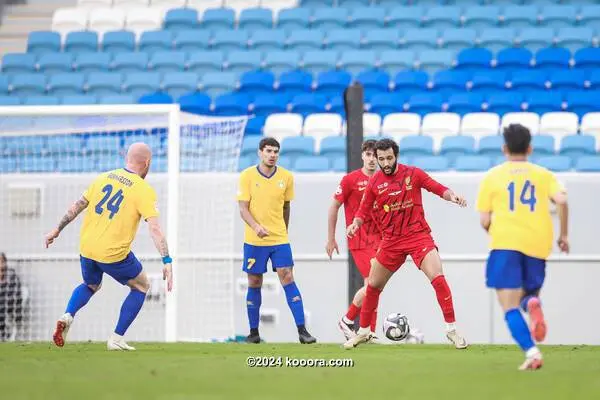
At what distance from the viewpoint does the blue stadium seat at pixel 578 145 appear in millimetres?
17688

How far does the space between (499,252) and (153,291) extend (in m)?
8.54

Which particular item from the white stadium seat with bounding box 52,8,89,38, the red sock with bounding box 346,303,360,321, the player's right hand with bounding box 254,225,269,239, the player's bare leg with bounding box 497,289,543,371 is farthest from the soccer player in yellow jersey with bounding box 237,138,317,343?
the white stadium seat with bounding box 52,8,89,38

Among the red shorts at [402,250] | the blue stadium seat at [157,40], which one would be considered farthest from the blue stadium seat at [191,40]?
the red shorts at [402,250]

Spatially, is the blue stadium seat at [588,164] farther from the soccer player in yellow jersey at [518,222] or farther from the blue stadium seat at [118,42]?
the blue stadium seat at [118,42]

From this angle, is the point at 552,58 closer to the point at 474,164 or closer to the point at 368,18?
the point at 368,18

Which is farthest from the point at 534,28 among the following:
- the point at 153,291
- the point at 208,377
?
the point at 208,377

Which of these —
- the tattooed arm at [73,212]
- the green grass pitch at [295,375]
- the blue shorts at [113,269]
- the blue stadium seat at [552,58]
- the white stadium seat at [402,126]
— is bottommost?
the green grass pitch at [295,375]

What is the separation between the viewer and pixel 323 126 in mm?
19156

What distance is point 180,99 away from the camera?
20688 mm

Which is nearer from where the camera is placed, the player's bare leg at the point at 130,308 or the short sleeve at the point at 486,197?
the short sleeve at the point at 486,197

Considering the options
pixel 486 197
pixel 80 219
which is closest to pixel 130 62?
pixel 80 219

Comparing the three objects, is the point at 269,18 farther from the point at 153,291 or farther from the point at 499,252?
the point at 499,252

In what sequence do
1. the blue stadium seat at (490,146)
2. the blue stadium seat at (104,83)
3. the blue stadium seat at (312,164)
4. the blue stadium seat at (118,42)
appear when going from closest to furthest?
the blue stadium seat at (312,164) < the blue stadium seat at (490,146) < the blue stadium seat at (104,83) < the blue stadium seat at (118,42)

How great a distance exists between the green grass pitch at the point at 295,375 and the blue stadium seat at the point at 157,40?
12.1m
